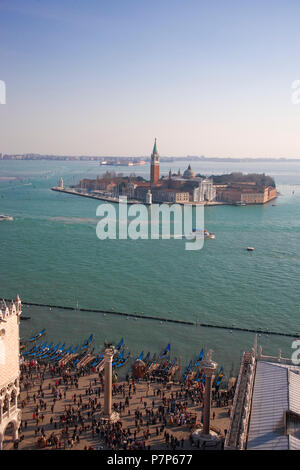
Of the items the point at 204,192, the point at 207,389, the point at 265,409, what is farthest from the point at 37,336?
the point at 204,192

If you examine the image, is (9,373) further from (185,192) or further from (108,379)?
(185,192)

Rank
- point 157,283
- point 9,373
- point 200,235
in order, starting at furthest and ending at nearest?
point 200,235
point 157,283
point 9,373

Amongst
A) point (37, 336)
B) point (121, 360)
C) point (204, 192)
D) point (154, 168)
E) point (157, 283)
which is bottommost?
point (121, 360)

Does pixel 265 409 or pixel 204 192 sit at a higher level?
pixel 204 192

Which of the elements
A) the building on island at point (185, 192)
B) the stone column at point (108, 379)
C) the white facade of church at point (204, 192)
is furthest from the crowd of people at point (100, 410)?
the white facade of church at point (204, 192)

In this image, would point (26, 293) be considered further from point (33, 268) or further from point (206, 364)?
point (206, 364)

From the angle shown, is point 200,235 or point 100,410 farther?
point 200,235
